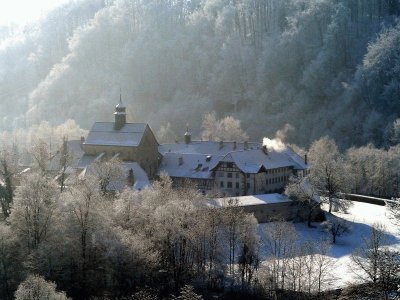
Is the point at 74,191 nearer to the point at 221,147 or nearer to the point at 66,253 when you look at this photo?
the point at 66,253

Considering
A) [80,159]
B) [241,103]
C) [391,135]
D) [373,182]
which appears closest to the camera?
[80,159]

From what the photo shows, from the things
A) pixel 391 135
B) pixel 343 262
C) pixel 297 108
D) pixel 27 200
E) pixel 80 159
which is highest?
pixel 297 108

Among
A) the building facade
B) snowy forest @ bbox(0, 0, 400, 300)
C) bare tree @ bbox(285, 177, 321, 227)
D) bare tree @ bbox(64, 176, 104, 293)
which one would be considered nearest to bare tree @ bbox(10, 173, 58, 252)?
snowy forest @ bbox(0, 0, 400, 300)

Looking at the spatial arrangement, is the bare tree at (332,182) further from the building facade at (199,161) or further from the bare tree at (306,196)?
the building facade at (199,161)

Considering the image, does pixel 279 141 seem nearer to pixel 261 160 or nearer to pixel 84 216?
pixel 261 160

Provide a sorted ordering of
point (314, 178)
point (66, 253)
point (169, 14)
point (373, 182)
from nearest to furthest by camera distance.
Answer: point (66, 253)
point (314, 178)
point (373, 182)
point (169, 14)

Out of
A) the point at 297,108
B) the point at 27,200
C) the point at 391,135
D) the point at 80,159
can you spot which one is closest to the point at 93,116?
the point at 297,108

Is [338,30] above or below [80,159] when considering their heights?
above
